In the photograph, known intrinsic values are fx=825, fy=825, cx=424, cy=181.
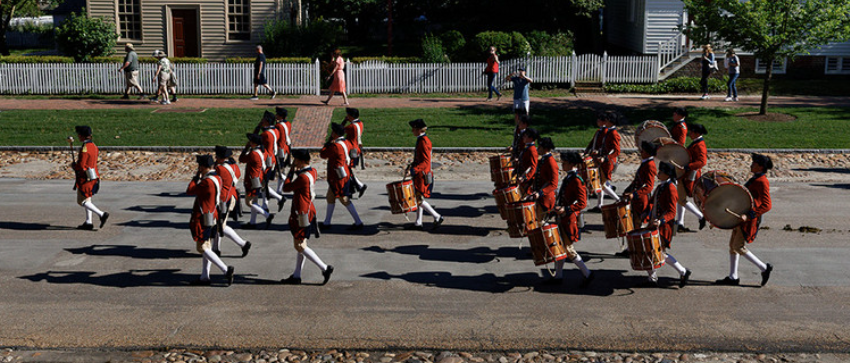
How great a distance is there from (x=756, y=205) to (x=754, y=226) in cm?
31

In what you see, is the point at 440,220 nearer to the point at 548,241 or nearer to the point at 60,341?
the point at 548,241

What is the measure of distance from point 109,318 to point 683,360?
667 centimetres

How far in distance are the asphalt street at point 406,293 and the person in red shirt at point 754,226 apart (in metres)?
0.22

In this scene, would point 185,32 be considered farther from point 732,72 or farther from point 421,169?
point 421,169

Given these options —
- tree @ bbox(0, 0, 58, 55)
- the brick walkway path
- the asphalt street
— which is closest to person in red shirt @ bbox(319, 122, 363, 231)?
the asphalt street

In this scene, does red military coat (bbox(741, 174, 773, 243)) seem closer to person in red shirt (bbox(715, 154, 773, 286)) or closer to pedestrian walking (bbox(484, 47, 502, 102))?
person in red shirt (bbox(715, 154, 773, 286))

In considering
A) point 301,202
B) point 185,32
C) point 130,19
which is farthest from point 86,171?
point 130,19

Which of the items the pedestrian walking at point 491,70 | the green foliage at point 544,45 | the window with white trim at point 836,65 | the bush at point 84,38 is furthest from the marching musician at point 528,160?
the window with white trim at point 836,65

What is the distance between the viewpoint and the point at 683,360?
8.87 m

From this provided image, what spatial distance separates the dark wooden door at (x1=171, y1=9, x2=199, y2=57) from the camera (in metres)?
35.2

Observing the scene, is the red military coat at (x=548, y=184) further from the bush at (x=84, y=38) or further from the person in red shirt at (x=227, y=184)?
the bush at (x=84, y=38)

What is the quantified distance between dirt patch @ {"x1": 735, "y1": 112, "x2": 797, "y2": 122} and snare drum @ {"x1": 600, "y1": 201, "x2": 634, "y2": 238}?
1462cm

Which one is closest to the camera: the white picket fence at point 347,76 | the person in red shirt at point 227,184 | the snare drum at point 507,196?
the person in red shirt at point 227,184

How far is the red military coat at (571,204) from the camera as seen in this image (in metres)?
11.1
